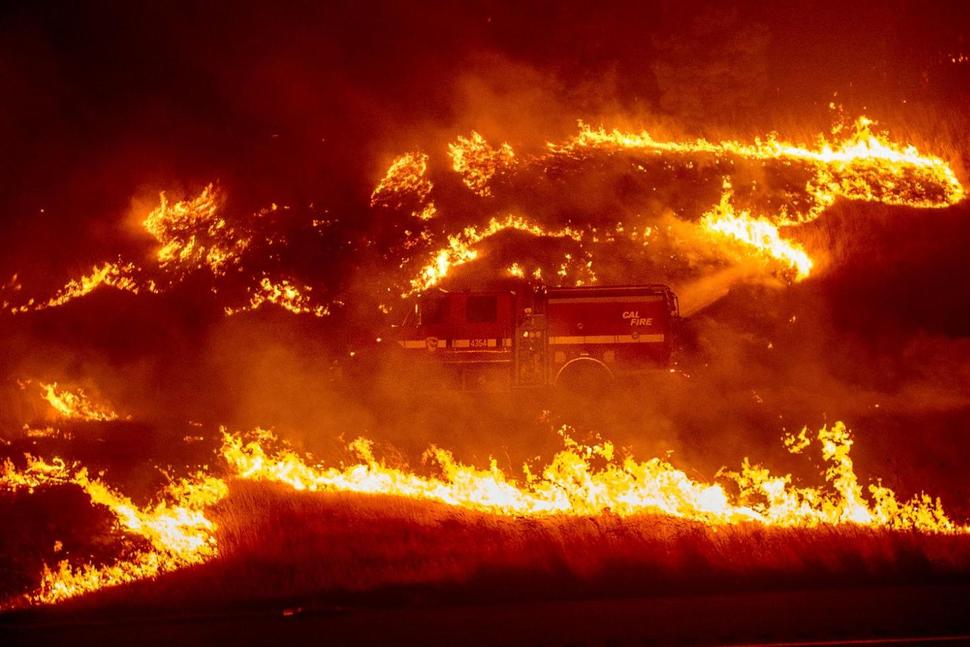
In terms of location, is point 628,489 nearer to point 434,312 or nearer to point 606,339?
point 606,339

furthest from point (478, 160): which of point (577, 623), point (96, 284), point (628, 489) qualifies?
point (577, 623)

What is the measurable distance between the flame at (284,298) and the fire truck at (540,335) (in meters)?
2.10

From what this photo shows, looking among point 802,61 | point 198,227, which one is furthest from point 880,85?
point 198,227

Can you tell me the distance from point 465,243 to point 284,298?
364cm

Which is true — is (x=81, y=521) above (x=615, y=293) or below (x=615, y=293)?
below

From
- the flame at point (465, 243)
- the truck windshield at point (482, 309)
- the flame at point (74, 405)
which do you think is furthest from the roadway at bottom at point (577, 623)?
the flame at point (465, 243)

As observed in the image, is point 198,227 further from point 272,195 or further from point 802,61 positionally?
point 802,61

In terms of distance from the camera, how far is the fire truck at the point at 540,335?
12.1 m

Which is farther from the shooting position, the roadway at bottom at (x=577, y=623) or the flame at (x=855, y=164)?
the flame at (x=855, y=164)

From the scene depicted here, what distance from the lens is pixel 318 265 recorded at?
45.7 feet

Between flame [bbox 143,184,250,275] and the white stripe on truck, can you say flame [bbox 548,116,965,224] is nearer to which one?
the white stripe on truck

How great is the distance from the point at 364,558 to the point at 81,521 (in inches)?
148

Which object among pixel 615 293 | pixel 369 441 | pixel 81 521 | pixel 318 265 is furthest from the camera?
pixel 318 265

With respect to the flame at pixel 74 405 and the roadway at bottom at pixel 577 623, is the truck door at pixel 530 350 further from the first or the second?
the flame at pixel 74 405
